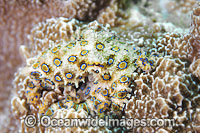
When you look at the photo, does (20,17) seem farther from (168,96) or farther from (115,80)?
(168,96)

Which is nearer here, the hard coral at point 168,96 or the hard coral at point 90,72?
the hard coral at point 168,96

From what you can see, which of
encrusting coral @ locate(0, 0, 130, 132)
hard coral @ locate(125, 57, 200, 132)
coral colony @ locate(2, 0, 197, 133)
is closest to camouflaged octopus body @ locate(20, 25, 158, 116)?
coral colony @ locate(2, 0, 197, 133)

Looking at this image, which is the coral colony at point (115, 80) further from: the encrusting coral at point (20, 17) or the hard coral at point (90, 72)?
the encrusting coral at point (20, 17)

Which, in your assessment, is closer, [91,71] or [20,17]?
[91,71]

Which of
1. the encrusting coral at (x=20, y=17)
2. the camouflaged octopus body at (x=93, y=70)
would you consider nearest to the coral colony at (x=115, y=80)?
the camouflaged octopus body at (x=93, y=70)

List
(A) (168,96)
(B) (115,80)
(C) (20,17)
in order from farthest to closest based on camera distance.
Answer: (C) (20,17) → (B) (115,80) → (A) (168,96)

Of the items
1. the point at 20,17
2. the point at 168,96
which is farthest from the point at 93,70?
the point at 20,17

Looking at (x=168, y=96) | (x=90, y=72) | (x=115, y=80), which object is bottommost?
(x=168, y=96)
